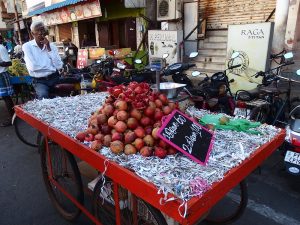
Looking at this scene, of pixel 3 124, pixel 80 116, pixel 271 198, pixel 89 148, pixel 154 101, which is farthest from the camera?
pixel 3 124

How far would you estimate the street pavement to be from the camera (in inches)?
114

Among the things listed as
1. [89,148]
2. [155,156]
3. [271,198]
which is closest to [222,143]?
[155,156]

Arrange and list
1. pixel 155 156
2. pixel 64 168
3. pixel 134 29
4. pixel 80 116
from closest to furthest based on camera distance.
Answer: pixel 155 156 → pixel 80 116 → pixel 64 168 → pixel 134 29

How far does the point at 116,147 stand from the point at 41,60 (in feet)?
11.3

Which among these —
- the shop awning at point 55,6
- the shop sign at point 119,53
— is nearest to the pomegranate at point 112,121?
the shop sign at point 119,53

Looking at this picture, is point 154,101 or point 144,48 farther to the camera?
point 144,48

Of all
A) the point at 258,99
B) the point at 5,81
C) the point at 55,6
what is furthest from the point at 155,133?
the point at 55,6

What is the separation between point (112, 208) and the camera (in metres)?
2.30

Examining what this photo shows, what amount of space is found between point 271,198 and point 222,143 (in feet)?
5.56

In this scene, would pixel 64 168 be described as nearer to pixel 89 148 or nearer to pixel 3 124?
pixel 89 148

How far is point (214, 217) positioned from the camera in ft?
9.39

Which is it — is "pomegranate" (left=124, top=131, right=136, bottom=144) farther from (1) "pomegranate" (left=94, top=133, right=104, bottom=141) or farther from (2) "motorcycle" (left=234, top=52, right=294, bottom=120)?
(2) "motorcycle" (left=234, top=52, right=294, bottom=120)

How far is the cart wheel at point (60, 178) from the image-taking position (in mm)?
2747

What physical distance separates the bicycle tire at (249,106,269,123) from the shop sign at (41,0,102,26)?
8.79 metres
